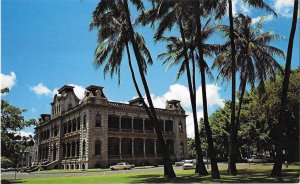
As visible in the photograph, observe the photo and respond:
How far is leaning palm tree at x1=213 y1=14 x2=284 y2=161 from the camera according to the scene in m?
28.9

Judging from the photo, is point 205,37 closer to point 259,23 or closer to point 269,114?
point 259,23

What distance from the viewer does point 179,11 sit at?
24703mm

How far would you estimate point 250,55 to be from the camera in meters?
28.7

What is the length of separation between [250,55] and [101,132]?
115 ft

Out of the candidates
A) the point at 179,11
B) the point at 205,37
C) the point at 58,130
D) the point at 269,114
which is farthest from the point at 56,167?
the point at 179,11

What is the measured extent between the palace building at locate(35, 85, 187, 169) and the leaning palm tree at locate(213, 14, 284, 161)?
31.4 m

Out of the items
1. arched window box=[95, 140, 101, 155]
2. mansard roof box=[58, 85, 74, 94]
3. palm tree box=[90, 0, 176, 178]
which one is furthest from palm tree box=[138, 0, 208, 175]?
mansard roof box=[58, 85, 74, 94]

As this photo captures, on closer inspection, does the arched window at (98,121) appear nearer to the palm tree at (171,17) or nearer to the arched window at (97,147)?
the arched window at (97,147)

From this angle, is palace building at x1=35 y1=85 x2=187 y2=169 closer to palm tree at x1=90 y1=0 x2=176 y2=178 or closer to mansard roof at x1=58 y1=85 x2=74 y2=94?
mansard roof at x1=58 y1=85 x2=74 y2=94

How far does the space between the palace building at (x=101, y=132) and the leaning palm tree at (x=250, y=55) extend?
3135 cm

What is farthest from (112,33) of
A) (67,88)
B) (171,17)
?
(67,88)

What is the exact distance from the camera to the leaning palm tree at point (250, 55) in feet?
94.8

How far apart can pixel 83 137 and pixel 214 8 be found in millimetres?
39075

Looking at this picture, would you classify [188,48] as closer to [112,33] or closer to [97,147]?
[112,33]
